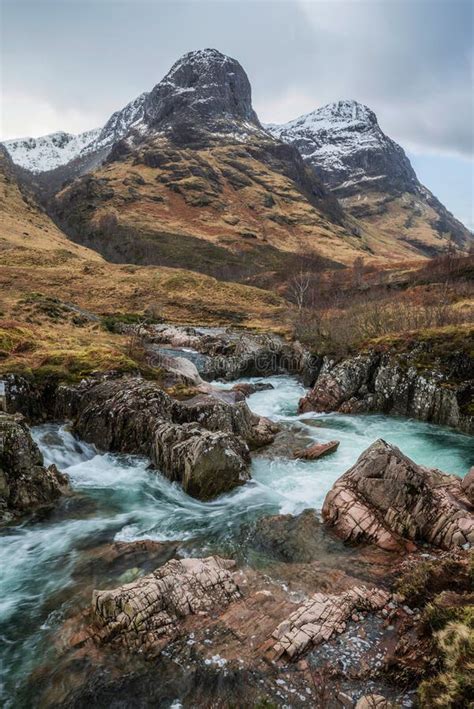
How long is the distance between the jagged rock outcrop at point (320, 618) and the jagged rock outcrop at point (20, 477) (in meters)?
8.78

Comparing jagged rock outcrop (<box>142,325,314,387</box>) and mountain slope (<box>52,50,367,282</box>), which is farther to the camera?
mountain slope (<box>52,50,367,282</box>)

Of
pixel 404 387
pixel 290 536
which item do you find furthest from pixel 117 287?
pixel 290 536

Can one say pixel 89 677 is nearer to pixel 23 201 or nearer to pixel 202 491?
pixel 202 491

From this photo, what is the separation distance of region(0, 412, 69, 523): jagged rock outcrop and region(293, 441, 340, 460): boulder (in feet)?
30.7

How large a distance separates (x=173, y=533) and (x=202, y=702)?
5.44m

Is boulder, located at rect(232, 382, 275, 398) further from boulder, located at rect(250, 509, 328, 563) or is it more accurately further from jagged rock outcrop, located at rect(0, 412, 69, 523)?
jagged rock outcrop, located at rect(0, 412, 69, 523)

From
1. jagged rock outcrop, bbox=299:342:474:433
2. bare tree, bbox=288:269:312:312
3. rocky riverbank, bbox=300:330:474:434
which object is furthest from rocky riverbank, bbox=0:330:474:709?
bare tree, bbox=288:269:312:312

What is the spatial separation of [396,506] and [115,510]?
840cm

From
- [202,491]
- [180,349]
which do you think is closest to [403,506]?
[202,491]

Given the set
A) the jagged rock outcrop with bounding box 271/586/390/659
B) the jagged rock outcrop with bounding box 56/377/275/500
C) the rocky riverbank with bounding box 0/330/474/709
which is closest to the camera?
the rocky riverbank with bounding box 0/330/474/709

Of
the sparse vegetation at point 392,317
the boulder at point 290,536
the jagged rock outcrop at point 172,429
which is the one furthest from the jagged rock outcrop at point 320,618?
the sparse vegetation at point 392,317

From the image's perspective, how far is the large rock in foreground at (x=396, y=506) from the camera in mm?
10820

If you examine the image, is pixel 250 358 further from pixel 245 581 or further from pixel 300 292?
pixel 300 292

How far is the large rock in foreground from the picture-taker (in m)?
10.8
